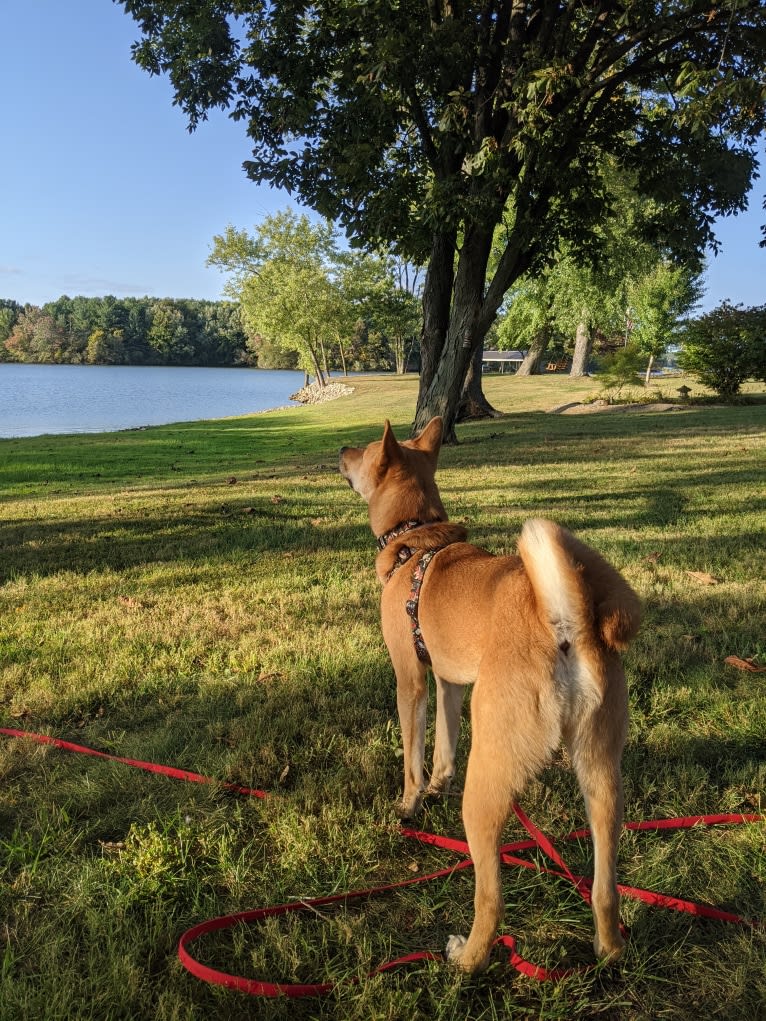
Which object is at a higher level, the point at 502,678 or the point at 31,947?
the point at 502,678

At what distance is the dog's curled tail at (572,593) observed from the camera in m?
1.97

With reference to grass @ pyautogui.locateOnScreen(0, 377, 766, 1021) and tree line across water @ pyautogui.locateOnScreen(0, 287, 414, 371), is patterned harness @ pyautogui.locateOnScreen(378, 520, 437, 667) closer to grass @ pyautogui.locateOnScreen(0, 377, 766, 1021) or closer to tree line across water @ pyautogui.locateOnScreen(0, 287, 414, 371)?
grass @ pyautogui.locateOnScreen(0, 377, 766, 1021)

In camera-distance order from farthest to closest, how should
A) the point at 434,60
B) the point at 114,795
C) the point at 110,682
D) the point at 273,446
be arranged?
the point at 273,446 < the point at 434,60 < the point at 110,682 < the point at 114,795

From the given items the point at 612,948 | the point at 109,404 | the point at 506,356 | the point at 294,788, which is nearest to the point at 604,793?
the point at 612,948

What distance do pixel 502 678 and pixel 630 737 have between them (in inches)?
59.4

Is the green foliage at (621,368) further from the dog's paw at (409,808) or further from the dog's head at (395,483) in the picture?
the dog's paw at (409,808)

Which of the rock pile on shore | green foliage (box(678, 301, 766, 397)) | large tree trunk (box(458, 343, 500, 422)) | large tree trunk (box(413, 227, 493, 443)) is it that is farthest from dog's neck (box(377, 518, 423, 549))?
the rock pile on shore

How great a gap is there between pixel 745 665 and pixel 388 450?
2.49 m

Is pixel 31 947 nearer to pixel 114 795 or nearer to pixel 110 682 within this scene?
pixel 114 795

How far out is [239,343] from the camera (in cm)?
13312

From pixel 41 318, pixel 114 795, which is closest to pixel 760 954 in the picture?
pixel 114 795

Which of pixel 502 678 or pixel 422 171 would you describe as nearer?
pixel 502 678

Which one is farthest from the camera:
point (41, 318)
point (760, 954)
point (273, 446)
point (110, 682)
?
point (41, 318)

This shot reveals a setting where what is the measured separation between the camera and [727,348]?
2634cm
